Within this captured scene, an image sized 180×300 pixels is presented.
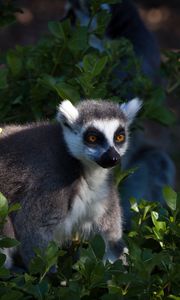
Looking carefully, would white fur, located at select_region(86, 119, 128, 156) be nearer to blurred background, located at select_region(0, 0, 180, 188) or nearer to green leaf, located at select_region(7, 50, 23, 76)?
green leaf, located at select_region(7, 50, 23, 76)

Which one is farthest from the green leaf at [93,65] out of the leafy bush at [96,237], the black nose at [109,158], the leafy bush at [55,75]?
the black nose at [109,158]

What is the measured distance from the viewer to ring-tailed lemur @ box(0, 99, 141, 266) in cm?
471

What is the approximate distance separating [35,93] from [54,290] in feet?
6.77

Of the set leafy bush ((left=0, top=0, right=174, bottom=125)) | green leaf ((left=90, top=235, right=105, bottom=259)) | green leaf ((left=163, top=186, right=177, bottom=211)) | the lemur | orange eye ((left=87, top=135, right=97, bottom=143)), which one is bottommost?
the lemur

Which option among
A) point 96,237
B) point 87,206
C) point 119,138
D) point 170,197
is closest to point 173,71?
point 119,138

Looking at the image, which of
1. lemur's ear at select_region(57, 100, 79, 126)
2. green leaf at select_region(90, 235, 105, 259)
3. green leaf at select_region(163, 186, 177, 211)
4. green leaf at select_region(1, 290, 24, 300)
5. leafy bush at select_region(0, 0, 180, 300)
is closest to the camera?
green leaf at select_region(1, 290, 24, 300)

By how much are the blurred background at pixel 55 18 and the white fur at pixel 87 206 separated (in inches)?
379

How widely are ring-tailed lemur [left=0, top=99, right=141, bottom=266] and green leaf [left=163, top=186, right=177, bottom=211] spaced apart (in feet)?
1.69

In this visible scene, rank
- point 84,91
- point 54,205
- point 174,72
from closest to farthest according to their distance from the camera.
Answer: point 54,205, point 84,91, point 174,72

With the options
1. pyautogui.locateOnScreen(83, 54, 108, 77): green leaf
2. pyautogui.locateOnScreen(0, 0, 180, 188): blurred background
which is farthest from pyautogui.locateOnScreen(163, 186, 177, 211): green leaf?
pyautogui.locateOnScreen(0, 0, 180, 188): blurred background

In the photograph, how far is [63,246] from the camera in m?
5.02

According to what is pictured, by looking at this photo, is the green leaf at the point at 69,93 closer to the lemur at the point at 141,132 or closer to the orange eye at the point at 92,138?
the orange eye at the point at 92,138

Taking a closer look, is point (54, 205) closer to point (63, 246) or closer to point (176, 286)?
point (63, 246)

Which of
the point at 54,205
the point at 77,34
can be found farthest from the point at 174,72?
the point at 54,205
